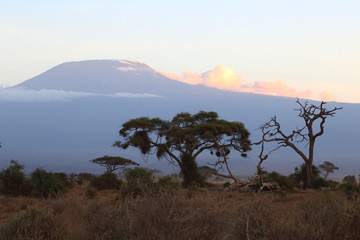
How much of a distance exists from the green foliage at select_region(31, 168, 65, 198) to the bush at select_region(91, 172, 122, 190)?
517 centimetres

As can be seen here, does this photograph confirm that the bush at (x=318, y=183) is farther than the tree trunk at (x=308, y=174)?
No

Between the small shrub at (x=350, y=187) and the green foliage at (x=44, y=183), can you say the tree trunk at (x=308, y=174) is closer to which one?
the small shrub at (x=350, y=187)

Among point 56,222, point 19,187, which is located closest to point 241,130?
point 19,187

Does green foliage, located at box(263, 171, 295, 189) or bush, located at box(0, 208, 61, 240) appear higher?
bush, located at box(0, 208, 61, 240)

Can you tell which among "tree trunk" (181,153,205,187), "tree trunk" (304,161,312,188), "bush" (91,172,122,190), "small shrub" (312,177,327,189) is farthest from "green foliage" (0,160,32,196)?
"small shrub" (312,177,327,189)

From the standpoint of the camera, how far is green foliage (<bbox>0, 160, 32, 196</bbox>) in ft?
88.8

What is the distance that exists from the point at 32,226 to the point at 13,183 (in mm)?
18417

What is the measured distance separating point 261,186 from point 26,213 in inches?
773

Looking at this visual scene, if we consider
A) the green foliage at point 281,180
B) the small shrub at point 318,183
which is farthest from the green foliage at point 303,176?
the green foliage at point 281,180

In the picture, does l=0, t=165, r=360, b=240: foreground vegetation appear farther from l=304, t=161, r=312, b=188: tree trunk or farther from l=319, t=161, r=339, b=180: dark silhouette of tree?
l=319, t=161, r=339, b=180: dark silhouette of tree

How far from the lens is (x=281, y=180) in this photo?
29297mm

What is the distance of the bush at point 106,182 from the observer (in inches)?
1253

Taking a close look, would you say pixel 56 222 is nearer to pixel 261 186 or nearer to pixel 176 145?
pixel 261 186

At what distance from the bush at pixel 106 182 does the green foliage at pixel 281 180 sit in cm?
1101
